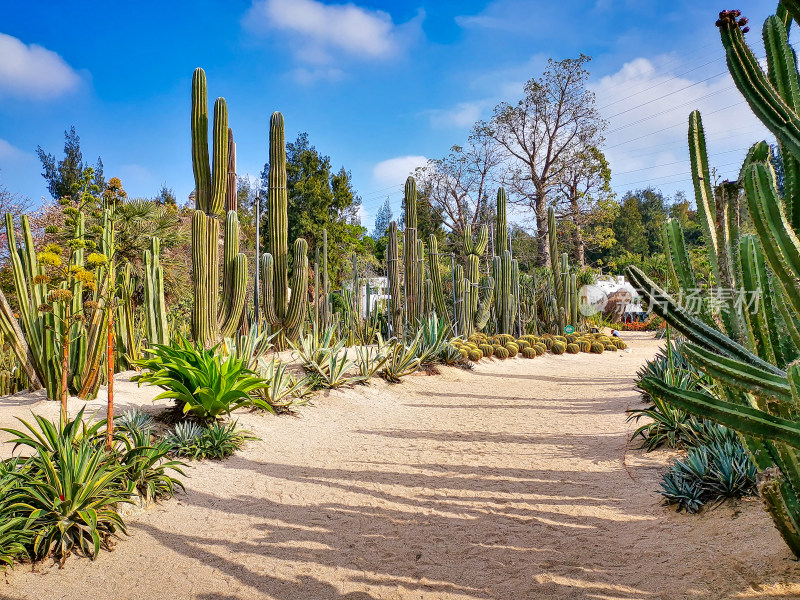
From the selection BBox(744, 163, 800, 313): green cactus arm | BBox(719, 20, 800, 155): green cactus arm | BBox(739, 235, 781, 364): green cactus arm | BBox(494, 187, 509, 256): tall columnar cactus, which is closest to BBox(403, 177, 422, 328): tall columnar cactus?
BBox(494, 187, 509, 256): tall columnar cactus

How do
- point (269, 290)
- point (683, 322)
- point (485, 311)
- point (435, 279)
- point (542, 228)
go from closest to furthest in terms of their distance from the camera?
1. point (683, 322)
2. point (269, 290)
3. point (435, 279)
4. point (485, 311)
5. point (542, 228)

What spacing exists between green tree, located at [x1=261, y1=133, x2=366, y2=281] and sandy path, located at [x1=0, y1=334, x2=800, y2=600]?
62.6 feet

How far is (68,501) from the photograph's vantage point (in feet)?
9.43

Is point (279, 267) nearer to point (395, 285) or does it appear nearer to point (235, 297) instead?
point (235, 297)

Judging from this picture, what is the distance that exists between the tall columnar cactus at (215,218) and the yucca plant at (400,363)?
8.24ft

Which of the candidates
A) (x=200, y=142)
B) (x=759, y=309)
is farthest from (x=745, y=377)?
(x=200, y=142)

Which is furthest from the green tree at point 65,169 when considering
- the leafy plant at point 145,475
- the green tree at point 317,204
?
the leafy plant at point 145,475

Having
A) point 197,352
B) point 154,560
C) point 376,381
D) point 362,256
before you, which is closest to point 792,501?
point 154,560

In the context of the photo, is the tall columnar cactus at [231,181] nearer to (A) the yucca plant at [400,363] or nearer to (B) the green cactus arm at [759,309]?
(A) the yucca plant at [400,363]

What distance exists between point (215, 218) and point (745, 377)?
7.38 m

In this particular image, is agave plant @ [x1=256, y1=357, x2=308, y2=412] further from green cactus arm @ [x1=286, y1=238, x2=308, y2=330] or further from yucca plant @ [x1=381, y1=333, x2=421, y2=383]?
green cactus arm @ [x1=286, y1=238, x2=308, y2=330]

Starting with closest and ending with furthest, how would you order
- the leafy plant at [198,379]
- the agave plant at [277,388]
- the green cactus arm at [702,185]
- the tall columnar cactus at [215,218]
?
the green cactus arm at [702,185] < the leafy plant at [198,379] < the agave plant at [277,388] < the tall columnar cactus at [215,218]

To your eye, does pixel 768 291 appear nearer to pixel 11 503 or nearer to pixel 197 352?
pixel 11 503

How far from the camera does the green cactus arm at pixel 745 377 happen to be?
5.63ft
